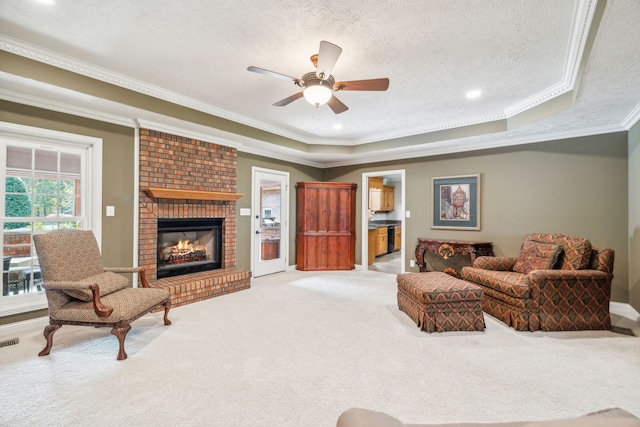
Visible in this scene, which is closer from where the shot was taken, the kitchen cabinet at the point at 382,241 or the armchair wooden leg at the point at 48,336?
the armchair wooden leg at the point at 48,336

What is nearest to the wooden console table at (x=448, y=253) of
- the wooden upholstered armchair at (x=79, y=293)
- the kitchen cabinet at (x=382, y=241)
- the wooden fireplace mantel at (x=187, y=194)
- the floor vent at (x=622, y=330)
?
the floor vent at (x=622, y=330)

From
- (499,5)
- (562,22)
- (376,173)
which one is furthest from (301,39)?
(376,173)

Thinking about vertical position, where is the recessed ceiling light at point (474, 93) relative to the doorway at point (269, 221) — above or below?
above

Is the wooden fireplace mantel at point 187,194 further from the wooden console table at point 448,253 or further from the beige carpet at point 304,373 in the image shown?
the wooden console table at point 448,253

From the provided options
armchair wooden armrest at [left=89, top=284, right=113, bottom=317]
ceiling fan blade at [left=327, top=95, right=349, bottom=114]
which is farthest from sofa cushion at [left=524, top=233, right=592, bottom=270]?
armchair wooden armrest at [left=89, top=284, right=113, bottom=317]

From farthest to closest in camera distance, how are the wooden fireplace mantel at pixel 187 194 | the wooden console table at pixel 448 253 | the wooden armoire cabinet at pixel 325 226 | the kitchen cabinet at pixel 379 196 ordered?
the kitchen cabinet at pixel 379 196, the wooden armoire cabinet at pixel 325 226, the wooden console table at pixel 448 253, the wooden fireplace mantel at pixel 187 194

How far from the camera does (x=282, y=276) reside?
220 inches

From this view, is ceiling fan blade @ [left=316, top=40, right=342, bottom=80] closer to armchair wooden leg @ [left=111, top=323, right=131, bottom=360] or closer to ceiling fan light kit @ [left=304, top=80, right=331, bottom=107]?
ceiling fan light kit @ [left=304, top=80, right=331, bottom=107]

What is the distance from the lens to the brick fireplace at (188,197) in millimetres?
3832

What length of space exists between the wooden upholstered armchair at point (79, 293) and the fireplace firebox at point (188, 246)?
1.32 meters

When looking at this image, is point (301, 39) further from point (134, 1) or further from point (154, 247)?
point (154, 247)

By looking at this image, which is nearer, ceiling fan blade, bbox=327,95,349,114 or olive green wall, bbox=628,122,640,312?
ceiling fan blade, bbox=327,95,349,114

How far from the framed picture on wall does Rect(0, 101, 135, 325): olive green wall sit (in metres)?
4.88

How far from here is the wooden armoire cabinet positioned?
6.16 m
